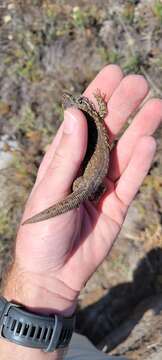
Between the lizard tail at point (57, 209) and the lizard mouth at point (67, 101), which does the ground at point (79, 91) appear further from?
the lizard tail at point (57, 209)

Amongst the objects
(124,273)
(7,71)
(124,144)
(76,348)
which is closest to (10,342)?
(76,348)

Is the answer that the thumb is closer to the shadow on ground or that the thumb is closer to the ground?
the ground

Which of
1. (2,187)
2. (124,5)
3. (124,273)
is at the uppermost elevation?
(124,5)

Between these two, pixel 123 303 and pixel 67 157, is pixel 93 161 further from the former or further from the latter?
pixel 123 303

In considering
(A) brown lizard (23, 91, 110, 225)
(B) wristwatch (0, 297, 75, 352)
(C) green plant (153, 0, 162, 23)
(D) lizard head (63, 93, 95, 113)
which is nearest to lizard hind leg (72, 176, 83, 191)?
(A) brown lizard (23, 91, 110, 225)

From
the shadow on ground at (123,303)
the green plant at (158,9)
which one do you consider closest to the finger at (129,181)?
the shadow on ground at (123,303)

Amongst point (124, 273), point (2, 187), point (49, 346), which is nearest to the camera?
point (49, 346)

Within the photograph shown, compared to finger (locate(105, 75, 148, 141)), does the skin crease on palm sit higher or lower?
lower

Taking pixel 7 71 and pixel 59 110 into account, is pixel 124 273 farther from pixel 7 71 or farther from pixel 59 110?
pixel 7 71
